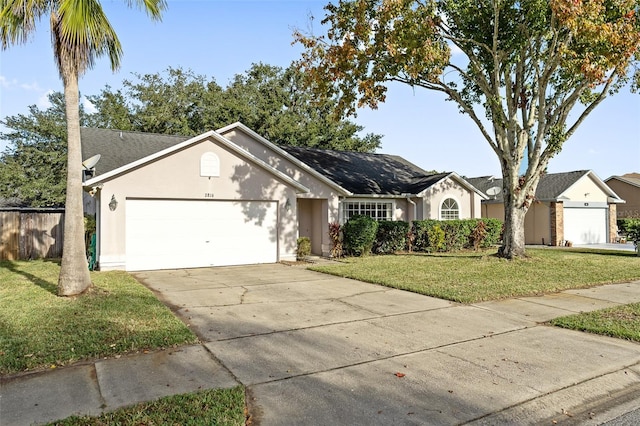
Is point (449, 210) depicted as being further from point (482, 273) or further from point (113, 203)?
point (113, 203)

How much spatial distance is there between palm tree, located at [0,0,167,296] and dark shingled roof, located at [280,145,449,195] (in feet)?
37.6

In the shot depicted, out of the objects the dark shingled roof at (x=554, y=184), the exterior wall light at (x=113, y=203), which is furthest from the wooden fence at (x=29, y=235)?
the dark shingled roof at (x=554, y=184)

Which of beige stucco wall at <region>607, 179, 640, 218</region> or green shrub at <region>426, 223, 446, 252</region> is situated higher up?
beige stucco wall at <region>607, 179, 640, 218</region>

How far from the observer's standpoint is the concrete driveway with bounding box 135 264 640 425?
3973 millimetres

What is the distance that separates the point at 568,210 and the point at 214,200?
19891 mm

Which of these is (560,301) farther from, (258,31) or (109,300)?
(258,31)

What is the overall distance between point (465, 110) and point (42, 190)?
28918 millimetres

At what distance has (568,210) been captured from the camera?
24.1 m

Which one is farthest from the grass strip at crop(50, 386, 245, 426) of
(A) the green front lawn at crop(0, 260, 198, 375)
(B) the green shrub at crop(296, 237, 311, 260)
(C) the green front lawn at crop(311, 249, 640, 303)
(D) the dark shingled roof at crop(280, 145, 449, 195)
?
(D) the dark shingled roof at crop(280, 145, 449, 195)

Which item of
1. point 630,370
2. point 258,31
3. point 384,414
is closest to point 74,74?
point 258,31

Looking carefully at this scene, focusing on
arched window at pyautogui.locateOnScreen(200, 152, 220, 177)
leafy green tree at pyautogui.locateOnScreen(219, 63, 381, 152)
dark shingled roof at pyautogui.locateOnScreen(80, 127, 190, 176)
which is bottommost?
arched window at pyautogui.locateOnScreen(200, 152, 220, 177)

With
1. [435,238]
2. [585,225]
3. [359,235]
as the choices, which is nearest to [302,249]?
[359,235]

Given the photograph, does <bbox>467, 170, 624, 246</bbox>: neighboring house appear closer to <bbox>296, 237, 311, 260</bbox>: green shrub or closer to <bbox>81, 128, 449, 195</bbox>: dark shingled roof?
<bbox>81, 128, 449, 195</bbox>: dark shingled roof

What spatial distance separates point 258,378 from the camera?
15.1 feet
